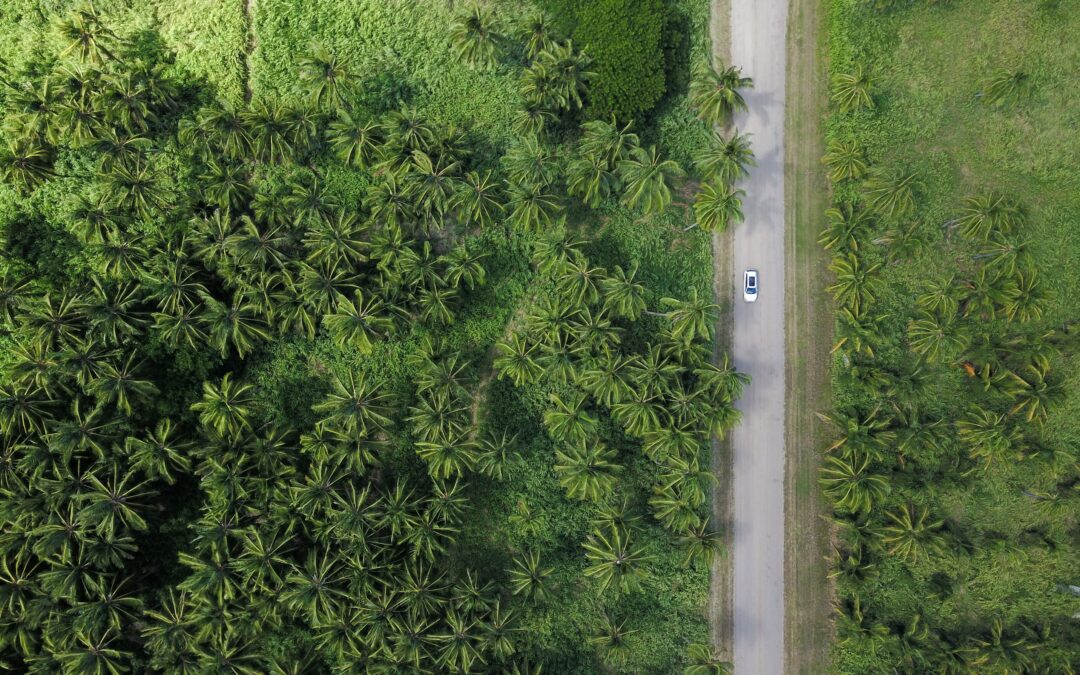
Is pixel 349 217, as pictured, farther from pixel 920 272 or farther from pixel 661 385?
pixel 920 272

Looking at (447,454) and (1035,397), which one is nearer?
(447,454)

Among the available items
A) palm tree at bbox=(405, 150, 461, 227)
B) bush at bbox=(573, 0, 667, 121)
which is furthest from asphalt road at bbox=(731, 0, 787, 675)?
palm tree at bbox=(405, 150, 461, 227)

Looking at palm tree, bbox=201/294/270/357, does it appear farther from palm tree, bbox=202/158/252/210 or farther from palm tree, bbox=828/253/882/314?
palm tree, bbox=828/253/882/314

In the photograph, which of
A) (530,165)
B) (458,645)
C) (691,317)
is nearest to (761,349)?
(691,317)

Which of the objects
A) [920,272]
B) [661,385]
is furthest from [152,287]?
Result: [920,272]

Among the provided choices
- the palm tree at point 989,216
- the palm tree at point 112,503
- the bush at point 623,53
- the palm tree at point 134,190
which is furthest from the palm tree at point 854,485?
the palm tree at point 134,190

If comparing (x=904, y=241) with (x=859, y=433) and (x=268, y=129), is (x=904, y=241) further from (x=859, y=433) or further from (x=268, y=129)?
(x=268, y=129)
